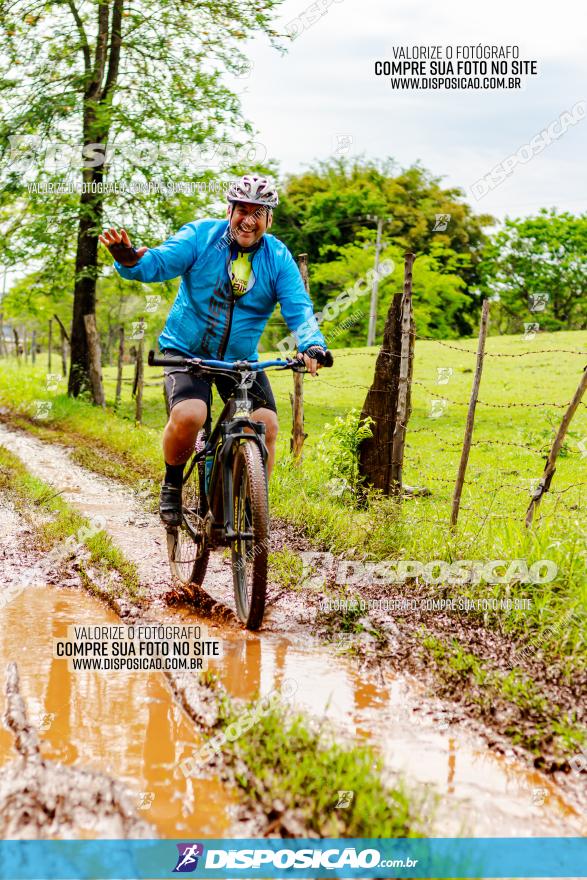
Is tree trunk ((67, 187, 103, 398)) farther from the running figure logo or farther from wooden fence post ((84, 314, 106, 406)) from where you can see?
the running figure logo

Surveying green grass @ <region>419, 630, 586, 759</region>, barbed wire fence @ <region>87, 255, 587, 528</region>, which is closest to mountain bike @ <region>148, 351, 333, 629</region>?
green grass @ <region>419, 630, 586, 759</region>

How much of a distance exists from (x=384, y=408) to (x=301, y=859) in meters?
5.59

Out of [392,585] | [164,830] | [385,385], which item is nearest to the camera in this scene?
[164,830]

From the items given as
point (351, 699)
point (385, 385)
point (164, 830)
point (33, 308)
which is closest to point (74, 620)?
point (351, 699)

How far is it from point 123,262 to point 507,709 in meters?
3.21

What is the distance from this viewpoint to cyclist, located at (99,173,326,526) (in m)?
5.14

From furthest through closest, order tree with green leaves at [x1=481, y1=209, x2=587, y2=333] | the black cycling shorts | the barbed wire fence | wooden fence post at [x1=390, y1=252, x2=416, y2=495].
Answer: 1. tree with green leaves at [x1=481, y1=209, x2=587, y2=333]
2. wooden fence post at [x1=390, y1=252, x2=416, y2=495]
3. the barbed wire fence
4. the black cycling shorts

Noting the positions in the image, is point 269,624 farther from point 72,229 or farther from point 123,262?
point 72,229

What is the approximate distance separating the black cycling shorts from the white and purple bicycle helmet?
1.05 meters

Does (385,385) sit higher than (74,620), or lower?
higher

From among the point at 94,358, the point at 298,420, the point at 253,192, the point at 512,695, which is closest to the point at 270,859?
the point at 512,695

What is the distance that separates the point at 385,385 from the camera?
26.4ft

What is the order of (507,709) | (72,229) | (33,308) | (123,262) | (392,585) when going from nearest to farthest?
(507,709)
(123,262)
(392,585)
(72,229)
(33,308)

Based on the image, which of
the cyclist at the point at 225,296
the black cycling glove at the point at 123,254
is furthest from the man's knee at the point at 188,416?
the black cycling glove at the point at 123,254
